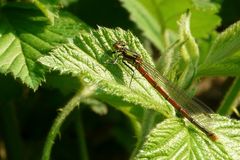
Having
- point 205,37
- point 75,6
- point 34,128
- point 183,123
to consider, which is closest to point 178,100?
point 183,123

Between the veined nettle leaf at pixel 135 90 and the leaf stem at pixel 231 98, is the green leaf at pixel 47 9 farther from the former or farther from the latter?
the leaf stem at pixel 231 98

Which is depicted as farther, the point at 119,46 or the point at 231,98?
the point at 231,98

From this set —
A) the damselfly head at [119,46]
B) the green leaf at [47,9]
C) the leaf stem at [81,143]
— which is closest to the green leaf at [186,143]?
the damselfly head at [119,46]

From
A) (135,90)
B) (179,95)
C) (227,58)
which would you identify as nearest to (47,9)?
(135,90)

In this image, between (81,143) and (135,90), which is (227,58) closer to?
(135,90)

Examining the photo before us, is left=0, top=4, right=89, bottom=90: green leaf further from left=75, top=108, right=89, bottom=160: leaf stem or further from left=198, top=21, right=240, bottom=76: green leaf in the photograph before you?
left=75, top=108, right=89, bottom=160: leaf stem

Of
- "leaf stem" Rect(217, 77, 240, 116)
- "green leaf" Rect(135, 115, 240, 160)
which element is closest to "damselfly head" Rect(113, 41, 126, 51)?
"green leaf" Rect(135, 115, 240, 160)
